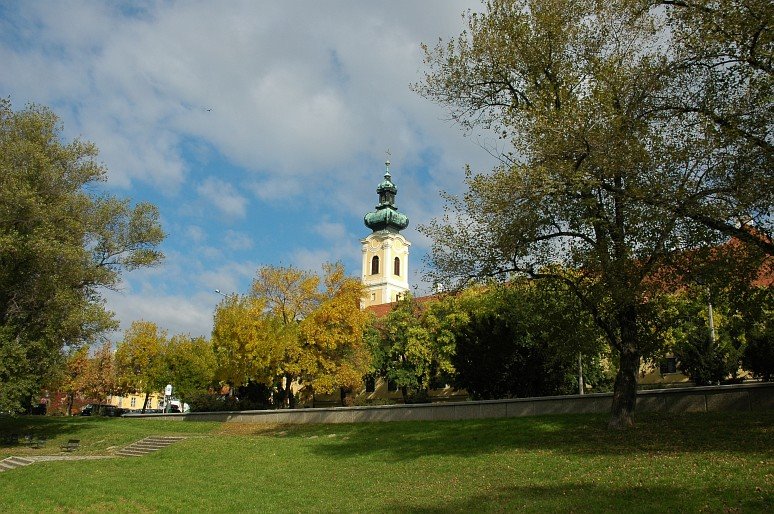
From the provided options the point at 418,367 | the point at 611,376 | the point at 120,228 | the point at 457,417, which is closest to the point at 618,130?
the point at 457,417

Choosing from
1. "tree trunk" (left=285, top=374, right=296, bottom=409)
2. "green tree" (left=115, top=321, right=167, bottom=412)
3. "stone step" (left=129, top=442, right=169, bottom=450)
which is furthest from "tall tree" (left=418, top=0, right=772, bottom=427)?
"green tree" (left=115, top=321, right=167, bottom=412)

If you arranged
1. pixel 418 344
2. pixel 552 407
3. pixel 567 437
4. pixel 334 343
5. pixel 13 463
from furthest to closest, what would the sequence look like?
pixel 418 344 → pixel 334 343 → pixel 552 407 → pixel 13 463 → pixel 567 437

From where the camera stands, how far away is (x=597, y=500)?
470 inches

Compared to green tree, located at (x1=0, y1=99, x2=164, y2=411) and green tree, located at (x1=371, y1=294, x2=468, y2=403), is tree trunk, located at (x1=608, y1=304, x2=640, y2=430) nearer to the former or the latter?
green tree, located at (x1=0, y1=99, x2=164, y2=411)

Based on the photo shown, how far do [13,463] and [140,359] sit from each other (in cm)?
2987

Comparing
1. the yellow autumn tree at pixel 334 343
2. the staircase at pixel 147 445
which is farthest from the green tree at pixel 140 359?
the staircase at pixel 147 445

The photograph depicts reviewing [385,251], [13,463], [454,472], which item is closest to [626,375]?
[454,472]

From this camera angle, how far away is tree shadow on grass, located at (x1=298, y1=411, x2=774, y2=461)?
16.3 m

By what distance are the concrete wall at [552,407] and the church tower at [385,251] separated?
59.8 m

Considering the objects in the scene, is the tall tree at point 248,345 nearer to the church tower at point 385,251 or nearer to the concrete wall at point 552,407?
the concrete wall at point 552,407

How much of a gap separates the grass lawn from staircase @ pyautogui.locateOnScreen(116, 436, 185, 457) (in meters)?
2.68

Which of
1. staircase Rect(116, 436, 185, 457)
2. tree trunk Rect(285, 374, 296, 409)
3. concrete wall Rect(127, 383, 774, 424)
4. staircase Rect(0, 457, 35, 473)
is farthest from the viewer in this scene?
tree trunk Rect(285, 374, 296, 409)

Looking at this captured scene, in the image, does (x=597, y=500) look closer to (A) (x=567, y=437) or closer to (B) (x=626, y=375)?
(A) (x=567, y=437)

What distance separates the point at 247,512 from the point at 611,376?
37.3m
